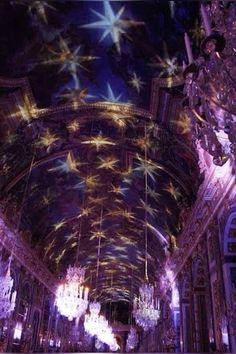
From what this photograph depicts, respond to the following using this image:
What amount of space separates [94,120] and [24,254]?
8.82m

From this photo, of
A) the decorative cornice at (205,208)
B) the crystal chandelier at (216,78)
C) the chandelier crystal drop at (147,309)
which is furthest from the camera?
the chandelier crystal drop at (147,309)

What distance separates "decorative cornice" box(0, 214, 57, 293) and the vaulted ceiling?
2.21 ft

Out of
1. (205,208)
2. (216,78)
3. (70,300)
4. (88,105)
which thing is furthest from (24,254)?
(216,78)

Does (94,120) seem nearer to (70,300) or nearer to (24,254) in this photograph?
(70,300)

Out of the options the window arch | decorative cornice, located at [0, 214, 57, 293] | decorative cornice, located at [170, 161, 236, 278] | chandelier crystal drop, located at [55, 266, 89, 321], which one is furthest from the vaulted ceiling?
chandelier crystal drop, located at [55, 266, 89, 321]

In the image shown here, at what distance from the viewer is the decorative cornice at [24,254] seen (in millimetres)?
13945

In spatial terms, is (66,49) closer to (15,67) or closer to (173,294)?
(15,67)

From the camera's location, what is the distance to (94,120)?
11.7m

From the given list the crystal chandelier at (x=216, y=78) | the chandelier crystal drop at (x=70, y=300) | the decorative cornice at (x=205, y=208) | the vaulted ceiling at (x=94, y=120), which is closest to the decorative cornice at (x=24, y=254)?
the vaulted ceiling at (x=94, y=120)

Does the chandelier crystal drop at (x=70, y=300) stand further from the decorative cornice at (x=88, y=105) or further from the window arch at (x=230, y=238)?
the decorative cornice at (x=88, y=105)

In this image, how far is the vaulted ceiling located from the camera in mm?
7906

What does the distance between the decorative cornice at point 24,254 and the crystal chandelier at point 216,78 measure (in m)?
11.3

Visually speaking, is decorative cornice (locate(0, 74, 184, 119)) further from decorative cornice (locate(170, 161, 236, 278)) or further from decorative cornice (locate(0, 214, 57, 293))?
decorative cornice (locate(0, 214, 57, 293))

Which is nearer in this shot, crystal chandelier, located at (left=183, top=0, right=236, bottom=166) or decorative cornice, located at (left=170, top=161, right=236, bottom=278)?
crystal chandelier, located at (left=183, top=0, right=236, bottom=166)
